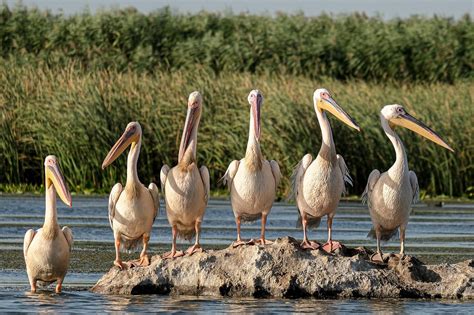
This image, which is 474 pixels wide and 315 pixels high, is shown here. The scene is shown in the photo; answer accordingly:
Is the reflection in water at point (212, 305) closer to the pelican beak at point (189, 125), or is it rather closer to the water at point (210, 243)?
the water at point (210, 243)

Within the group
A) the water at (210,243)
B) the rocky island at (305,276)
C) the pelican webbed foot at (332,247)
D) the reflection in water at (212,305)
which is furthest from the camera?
the pelican webbed foot at (332,247)

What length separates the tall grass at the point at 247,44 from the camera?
32.6 meters

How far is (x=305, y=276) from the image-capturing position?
9969mm

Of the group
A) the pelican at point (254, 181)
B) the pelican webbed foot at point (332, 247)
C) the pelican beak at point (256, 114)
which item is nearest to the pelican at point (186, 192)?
the pelican at point (254, 181)

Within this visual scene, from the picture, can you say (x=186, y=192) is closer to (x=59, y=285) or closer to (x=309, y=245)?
(x=309, y=245)

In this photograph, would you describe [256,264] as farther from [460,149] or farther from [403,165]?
[460,149]

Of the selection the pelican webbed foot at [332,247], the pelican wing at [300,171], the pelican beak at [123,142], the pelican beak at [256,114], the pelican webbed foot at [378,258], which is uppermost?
the pelican beak at [256,114]

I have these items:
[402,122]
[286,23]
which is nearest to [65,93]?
[402,122]

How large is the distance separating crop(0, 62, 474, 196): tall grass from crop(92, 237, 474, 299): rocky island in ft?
34.0

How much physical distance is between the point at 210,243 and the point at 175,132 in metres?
7.24

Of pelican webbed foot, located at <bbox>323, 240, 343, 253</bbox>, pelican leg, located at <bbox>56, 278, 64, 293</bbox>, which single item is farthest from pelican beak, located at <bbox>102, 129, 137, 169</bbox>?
pelican webbed foot, located at <bbox>323, 240, 343, 253</bbox>

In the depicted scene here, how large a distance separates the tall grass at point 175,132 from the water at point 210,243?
0.97 metres

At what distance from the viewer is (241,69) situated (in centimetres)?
3253

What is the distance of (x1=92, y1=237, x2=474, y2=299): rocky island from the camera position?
392 inches
